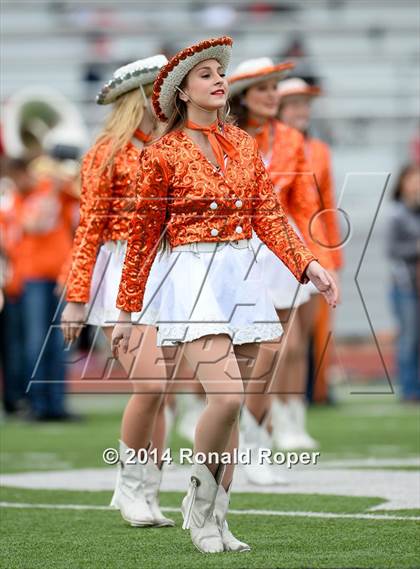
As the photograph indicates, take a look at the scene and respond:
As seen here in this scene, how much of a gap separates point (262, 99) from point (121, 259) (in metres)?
1.76

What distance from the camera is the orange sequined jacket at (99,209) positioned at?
507cm

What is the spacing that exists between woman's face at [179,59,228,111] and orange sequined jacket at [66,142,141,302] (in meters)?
0.74

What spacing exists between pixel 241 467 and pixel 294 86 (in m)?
2.52

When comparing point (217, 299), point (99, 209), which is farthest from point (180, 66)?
point (99, 209)

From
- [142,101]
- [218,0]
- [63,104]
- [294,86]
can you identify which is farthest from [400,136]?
[142,101]

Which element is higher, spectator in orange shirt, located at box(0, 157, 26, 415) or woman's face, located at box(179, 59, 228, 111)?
woman's face, located at box(179, 59, 228, 111)

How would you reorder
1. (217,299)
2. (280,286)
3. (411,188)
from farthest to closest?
1. (411,188)
2. (280,286)
3. (217,299)

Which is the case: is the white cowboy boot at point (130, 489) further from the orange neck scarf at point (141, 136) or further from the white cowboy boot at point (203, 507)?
the orange neck scarf at point (141, 136)

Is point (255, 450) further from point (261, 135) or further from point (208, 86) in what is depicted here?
point (208, 86)

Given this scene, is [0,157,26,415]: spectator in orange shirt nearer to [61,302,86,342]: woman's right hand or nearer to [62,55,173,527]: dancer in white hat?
[62,55,173,527]: dancer in white hat

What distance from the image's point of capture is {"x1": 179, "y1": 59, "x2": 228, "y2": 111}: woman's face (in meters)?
4.40

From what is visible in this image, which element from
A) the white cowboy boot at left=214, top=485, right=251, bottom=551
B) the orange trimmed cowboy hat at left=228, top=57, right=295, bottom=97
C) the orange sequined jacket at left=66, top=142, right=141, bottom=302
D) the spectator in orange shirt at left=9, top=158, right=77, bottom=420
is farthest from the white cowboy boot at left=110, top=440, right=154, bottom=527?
the spectator in orange shirt at left=9, top=158, right=77, bottom=420

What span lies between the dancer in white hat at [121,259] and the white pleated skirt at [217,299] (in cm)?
49

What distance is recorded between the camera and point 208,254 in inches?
171
